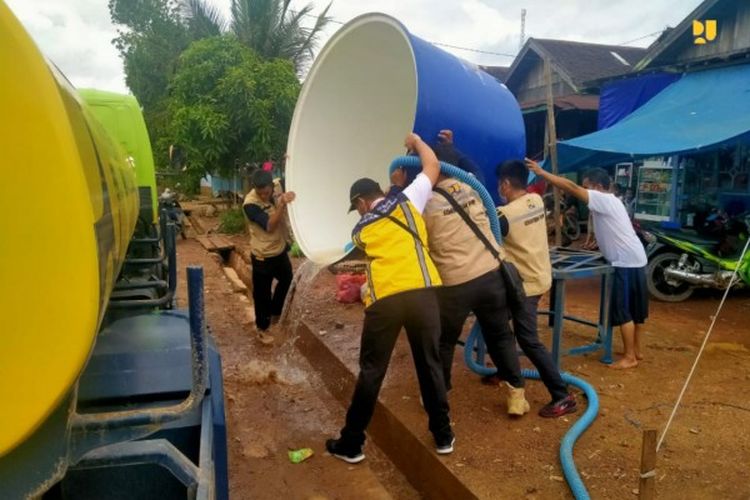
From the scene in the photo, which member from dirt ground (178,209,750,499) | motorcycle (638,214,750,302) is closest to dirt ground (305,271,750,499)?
dirt ground (178,209,750,499)

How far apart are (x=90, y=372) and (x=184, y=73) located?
34.4 ft

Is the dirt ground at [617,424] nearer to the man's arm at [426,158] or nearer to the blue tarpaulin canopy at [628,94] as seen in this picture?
the man's arm at [426,158]

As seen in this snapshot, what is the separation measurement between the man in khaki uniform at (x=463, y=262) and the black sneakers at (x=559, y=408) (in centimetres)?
35

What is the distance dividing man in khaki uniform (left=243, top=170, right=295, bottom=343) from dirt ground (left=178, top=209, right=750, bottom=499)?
0.50 m

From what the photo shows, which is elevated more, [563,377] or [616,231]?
[616,231]

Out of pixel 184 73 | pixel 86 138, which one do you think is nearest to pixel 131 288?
pixel 86 138

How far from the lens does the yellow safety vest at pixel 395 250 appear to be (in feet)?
10.1

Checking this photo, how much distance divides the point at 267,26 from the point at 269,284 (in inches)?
362

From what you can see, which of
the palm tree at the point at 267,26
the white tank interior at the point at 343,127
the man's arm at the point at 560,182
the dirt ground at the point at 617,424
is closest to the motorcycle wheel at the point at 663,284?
the dirt ground at the point at 617,424

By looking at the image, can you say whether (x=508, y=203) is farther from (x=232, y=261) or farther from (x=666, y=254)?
(x=232, y=261)

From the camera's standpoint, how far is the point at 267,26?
1305 centimetres

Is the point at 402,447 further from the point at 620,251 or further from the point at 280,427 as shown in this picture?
the point at 620,251

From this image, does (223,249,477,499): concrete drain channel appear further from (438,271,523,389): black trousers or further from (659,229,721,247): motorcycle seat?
(659,229,721,247): motorcycle seat
